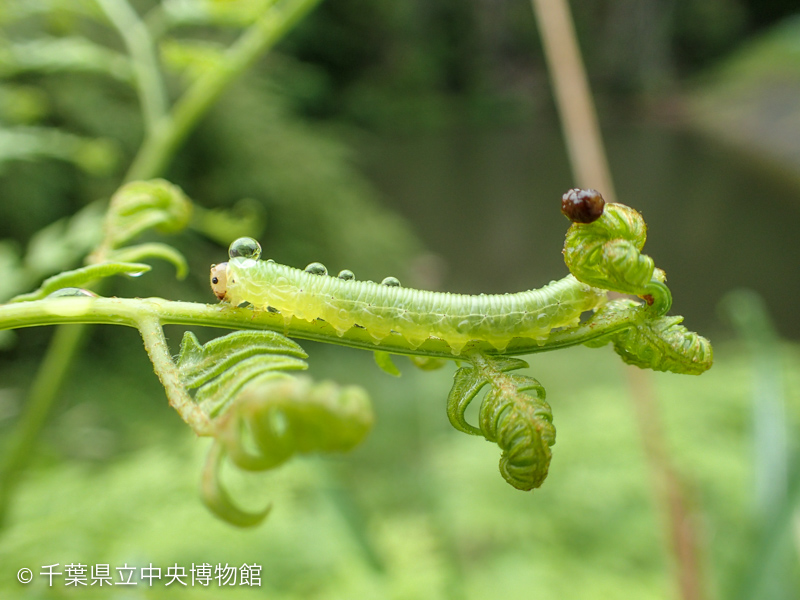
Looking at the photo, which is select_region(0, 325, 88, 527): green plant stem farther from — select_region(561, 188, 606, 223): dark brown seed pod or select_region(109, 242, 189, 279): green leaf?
select_region(561, 188, 606, 223): dark brown seed pod

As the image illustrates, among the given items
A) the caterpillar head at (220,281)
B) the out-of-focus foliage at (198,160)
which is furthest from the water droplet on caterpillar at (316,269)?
the out-of-focus foliage at (198,160)

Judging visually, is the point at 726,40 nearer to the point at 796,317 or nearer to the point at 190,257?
the point at 796,317

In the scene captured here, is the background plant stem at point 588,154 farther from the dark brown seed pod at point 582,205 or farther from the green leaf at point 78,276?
the green leaf at point 78,276

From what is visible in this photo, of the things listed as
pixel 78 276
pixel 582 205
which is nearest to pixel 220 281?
pixel 78 276

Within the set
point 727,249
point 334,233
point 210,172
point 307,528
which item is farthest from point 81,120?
point 727,249

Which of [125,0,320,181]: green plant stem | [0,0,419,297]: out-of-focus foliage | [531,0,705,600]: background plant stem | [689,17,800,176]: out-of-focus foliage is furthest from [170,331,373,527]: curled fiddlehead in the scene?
[689,17,800,176]: out-of-focus foliage
